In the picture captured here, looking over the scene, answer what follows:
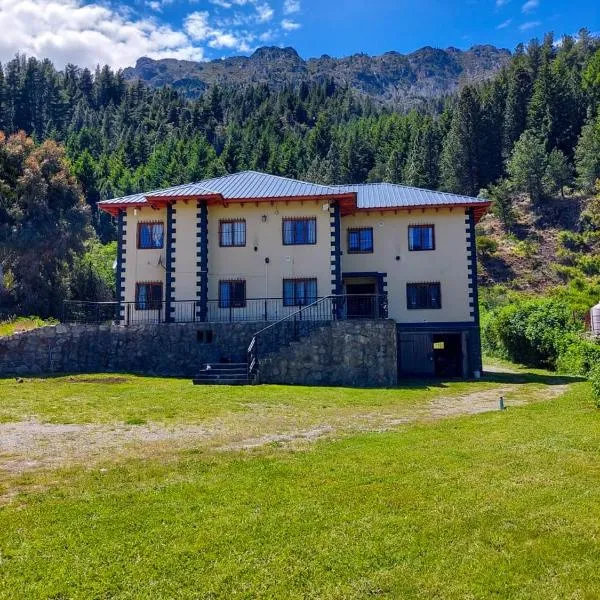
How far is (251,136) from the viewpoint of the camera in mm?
98188

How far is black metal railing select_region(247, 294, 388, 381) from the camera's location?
20.2m

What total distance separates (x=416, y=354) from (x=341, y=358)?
578 cm

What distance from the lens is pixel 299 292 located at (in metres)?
23.9

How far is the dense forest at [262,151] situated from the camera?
1485 inches

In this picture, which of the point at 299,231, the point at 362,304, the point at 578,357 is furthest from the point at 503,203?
the point at 299,231

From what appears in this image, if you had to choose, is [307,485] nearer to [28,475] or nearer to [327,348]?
[28,475]

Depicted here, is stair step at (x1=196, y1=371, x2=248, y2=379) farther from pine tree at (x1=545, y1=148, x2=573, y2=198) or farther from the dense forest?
pine tree at (x1=545, y1=148, x2=573, y2=198)

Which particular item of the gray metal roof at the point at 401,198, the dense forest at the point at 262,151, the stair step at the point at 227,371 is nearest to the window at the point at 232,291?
the stair step at the point at 227,371

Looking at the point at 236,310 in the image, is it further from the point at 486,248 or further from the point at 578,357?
the point at 486,248

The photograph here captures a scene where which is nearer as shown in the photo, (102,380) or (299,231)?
(102,380)

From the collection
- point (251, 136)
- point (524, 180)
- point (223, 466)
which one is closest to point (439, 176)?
point (524, 180)

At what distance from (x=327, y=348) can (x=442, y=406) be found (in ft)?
19.4

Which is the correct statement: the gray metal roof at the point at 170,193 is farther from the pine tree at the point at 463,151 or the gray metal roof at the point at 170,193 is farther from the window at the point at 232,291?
the pine tree at the point at 463,151

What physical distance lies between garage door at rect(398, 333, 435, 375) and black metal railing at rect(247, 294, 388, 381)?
6.36 feet
